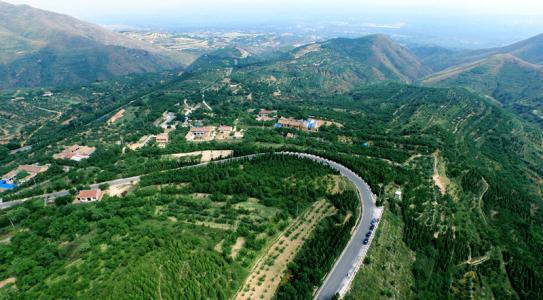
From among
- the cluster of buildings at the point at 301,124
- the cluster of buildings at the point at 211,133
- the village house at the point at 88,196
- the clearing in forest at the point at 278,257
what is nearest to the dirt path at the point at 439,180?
the clearing in forest at the point at 278,257

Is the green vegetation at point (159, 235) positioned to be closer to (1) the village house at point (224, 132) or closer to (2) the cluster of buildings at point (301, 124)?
(1) the village house at point (224, 132)

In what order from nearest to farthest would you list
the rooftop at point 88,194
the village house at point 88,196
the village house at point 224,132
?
the village house at point 88,196 < the rooftop at point 88,194 < the village house at point 224,132

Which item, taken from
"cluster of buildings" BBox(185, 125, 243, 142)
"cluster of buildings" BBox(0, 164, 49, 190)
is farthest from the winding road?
"cluster of buildings" BBox(185, 125, 243, 142)

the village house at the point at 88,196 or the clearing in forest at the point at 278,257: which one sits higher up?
the clearing in forest at the point at 278,257

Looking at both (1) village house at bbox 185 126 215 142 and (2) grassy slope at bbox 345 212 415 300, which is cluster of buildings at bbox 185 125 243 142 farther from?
(2) grassy slope at bbox 345 212 415 300

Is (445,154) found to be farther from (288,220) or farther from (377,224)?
(288,220)

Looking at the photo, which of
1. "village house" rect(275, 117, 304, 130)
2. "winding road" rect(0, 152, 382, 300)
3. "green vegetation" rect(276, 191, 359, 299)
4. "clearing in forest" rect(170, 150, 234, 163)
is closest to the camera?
"green vegetation" rect(276, 191, 359, 299)

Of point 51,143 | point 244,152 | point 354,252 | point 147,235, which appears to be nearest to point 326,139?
point 244,152
